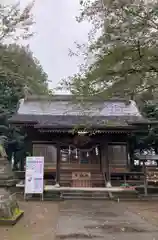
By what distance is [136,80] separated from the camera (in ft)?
18.6

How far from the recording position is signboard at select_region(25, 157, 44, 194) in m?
13.6

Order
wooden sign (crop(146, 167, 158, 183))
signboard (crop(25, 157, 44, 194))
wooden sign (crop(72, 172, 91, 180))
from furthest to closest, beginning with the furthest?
wooden sign (crop(72, 172, 91, 180))
wooden sign (crop(146, 167, 158, 183))
signboard (crop(25, 157, 44, 194))

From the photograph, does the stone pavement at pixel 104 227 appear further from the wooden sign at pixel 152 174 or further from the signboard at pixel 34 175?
the wooden sign at pixel 152 174

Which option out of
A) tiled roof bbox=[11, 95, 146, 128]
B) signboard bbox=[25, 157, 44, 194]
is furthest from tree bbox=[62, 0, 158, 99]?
tiled roof bbox=[11, 95, 146, 128]

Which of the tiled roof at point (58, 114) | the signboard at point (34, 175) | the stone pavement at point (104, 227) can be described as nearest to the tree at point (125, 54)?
the stone pavement at point (104, 227)

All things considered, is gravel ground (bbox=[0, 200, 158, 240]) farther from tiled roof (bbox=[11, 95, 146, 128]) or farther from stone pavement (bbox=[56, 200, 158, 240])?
tiled roof (bbox=[11, 95, 146, 128])

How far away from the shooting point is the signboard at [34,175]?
13.6m

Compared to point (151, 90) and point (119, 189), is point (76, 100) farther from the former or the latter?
point (119, 189)

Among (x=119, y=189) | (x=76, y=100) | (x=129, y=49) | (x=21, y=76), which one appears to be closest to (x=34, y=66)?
(x=21, y=76)

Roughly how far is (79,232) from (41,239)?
111 cm

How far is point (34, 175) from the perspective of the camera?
13.6 meters

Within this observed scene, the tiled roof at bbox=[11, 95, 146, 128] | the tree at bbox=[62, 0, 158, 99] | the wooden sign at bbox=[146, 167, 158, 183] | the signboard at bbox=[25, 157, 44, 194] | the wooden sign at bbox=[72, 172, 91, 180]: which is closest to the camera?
the tree at bbox=[62, 0, 158, 99]

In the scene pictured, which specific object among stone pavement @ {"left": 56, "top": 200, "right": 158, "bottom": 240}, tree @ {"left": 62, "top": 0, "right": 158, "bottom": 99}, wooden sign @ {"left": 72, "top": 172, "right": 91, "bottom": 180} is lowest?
stone pavement @ {"left": 56, "top": 200, "right": 158, "bottom": 240}

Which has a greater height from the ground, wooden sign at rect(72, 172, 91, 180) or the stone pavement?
wooden sign at rect(72, 172, 91, 180)
